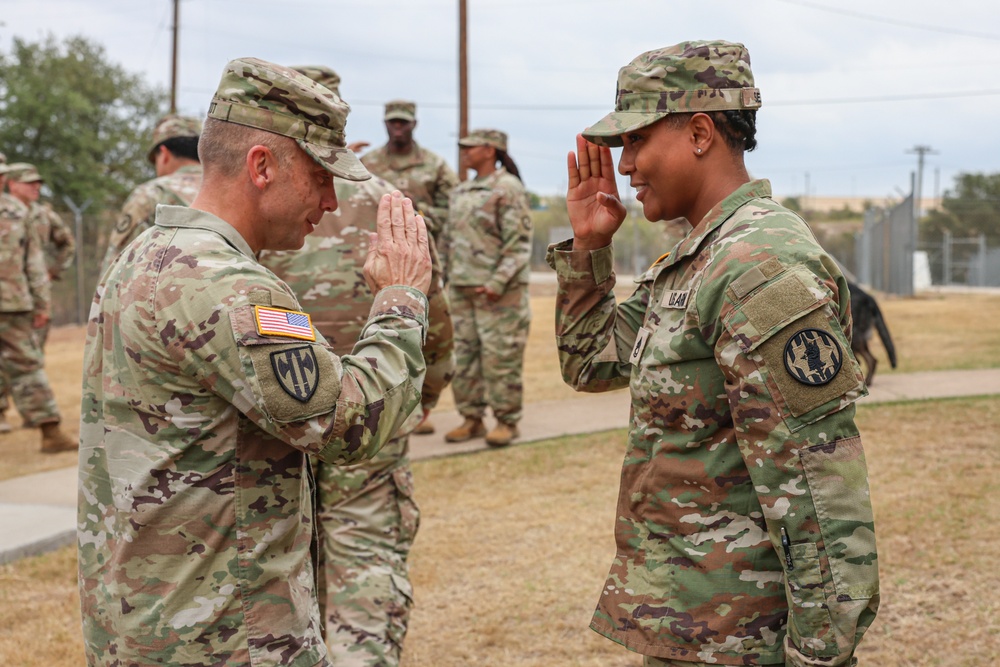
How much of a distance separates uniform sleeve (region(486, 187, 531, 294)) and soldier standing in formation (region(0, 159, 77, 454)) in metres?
3.81

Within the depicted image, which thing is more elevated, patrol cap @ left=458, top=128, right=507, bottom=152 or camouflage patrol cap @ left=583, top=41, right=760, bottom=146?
patrol cap @ left=458, top=128, right=507, bottom=152

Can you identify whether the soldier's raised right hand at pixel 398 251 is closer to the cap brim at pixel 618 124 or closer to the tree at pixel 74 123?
the cap brim at pixel 618 124

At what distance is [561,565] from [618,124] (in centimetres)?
342

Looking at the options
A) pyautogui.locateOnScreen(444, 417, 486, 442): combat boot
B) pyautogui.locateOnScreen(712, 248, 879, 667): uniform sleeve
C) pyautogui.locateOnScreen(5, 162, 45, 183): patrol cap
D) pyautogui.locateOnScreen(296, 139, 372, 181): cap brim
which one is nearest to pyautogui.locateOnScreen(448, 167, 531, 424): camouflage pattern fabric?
Result: pyautogui.locateOnScreen(444, 417, 486, 442): combat boot

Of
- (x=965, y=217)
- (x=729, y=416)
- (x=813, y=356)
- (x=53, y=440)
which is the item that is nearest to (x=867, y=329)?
(x=53, y=440)

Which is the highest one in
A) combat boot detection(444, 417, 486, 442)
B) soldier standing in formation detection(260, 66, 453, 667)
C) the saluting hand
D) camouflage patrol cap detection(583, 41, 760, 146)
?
camouflage patrol cap detection(583, 41, 760, 146)

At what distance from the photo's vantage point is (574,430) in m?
8.44

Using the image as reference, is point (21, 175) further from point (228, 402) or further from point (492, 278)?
point (228, 402)

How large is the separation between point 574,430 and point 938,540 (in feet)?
11.6

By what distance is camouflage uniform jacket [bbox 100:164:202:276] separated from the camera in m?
5.05

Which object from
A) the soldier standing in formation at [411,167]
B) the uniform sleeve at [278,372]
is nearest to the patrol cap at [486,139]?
the soldier standing in formation at [411,167]

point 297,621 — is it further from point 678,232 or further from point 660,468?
point 678,232

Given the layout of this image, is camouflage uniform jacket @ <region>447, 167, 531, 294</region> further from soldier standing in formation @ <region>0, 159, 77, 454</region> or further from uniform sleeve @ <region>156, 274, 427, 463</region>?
uniform sleeve @ <region>156, 274, 427, 463</region>

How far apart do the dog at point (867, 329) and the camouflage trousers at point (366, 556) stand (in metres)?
6.97
